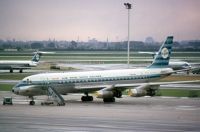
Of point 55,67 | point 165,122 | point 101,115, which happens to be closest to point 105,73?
point 101,115

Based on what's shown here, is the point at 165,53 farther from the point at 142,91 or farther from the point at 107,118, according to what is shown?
the point at 107,118

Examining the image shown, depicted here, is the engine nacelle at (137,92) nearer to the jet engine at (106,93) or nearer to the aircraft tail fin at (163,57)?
the jet engine at (106,93)

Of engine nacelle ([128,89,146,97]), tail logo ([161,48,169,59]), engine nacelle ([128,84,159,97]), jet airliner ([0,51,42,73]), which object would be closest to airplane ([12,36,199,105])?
engine nacelle ([128,84,159,97])

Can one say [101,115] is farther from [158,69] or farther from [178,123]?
[158,69]

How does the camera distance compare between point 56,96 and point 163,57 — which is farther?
point 163,57

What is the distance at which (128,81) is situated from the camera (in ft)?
184

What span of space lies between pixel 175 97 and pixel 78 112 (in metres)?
20.7

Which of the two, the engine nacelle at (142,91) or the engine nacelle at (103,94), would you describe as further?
the engine nacelle at (103,94)

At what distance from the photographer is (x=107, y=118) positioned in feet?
127

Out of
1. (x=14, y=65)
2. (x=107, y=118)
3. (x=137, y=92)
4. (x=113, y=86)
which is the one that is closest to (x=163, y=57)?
(x=113, y=86)

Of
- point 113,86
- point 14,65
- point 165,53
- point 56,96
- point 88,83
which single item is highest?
point 165,53

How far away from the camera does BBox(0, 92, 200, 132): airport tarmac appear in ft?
107

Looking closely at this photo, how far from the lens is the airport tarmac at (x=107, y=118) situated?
3275 centimetres

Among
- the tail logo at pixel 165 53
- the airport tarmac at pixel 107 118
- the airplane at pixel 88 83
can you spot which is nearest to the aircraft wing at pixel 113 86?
the airplane at pixel 88 83
